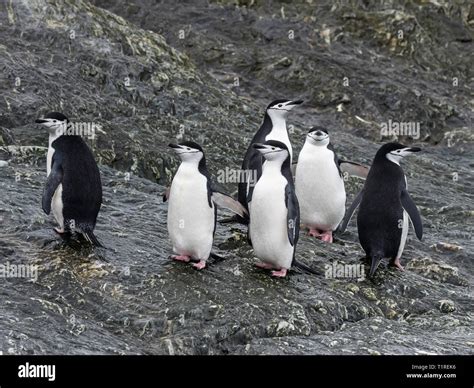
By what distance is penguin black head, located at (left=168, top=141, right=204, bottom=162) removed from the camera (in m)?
7.42

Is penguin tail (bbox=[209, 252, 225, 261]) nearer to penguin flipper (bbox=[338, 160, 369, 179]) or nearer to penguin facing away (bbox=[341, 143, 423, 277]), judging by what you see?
penguin facing away (bbox=[341, 143, 423, 277])

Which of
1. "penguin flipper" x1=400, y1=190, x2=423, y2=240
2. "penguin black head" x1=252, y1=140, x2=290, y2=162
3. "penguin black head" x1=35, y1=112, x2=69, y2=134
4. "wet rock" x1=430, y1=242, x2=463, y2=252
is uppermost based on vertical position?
"penguin black head" x1=35, y1=112, x2=69, y2=134

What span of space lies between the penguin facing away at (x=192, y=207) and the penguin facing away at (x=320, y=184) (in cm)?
185

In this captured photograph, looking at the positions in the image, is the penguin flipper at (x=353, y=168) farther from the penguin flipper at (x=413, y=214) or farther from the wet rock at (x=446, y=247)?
the penguin flipper at (x=413, y=214)

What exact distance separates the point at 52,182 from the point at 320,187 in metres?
2.81

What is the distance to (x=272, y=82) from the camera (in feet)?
48.4

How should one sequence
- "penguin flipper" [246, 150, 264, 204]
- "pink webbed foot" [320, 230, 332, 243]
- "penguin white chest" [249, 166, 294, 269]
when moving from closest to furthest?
"penguin white chest" [249, 166, 294, 269], "penguin flipper" [246, 150, 264, 204], "pink webbed foot" [320, 230, 332, 243]

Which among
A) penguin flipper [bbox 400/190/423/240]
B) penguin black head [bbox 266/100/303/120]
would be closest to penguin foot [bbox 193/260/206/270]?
Result: penguin flipper [bbox 400/190/423/240]

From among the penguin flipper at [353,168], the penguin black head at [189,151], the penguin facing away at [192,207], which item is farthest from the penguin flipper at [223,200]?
the penguin flipper at [353,168]

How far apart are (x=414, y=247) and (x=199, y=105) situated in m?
3.97

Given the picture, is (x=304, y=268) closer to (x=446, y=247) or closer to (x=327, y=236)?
(x=327, y=236)

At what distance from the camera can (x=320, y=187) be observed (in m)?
9.19

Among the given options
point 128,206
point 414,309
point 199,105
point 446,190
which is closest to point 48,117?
point 128,206

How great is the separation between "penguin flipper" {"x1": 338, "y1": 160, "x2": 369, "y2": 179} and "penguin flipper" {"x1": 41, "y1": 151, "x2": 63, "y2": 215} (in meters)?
3.14
